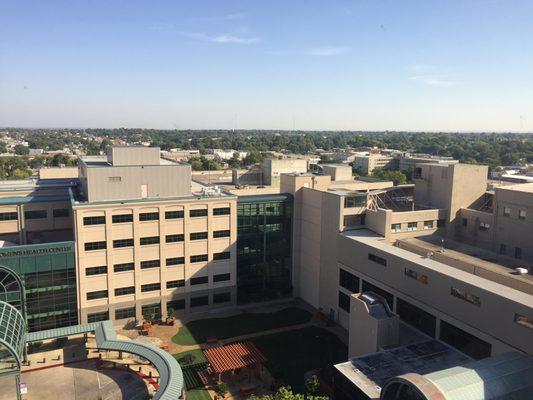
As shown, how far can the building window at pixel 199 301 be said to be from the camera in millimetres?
65375

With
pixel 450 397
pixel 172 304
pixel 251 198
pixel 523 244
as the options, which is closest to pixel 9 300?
pixel 172 304

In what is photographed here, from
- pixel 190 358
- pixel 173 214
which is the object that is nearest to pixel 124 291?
pixel 173 214

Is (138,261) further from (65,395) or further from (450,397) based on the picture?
(450,397)

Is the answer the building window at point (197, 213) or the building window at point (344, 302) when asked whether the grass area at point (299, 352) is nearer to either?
the building window at point (344, 302)

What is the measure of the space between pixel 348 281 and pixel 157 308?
1065 inches

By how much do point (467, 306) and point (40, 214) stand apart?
5668 cm

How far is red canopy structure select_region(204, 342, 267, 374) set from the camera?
154ft

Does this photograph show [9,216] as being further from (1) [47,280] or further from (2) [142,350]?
(2) [142,350]

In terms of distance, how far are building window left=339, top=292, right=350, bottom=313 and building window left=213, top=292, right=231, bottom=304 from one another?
56.0ft

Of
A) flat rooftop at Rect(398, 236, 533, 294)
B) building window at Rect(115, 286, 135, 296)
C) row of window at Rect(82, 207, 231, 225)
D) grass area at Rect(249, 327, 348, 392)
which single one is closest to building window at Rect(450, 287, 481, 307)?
flat rooftop at Rect(398, 236, 533, 294)

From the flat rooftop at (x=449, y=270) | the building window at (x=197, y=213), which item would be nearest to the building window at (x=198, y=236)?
the building window at (x=197, y=213)

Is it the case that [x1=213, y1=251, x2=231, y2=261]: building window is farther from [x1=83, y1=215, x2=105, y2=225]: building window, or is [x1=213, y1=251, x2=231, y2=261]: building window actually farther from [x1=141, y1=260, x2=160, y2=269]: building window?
[x1=83, y1=215, x2=105, y2=225]: building window

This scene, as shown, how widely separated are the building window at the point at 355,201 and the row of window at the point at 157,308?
22597 mm

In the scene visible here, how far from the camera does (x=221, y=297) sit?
6725 centimetres
